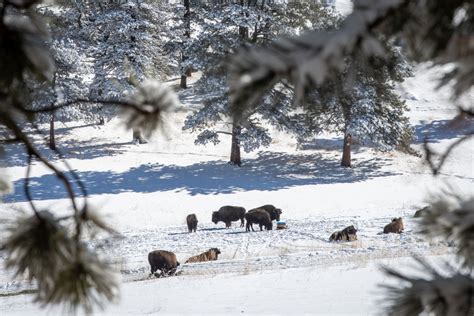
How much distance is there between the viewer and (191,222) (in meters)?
14.3

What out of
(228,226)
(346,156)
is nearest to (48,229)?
(228,226)

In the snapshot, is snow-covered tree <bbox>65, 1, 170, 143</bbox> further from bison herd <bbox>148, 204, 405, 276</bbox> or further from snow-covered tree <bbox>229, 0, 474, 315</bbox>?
snow-covered tree <bbox>229, 0, 474, 315</bbox>

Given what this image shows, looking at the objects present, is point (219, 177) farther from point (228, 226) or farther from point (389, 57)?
point (389, 57)

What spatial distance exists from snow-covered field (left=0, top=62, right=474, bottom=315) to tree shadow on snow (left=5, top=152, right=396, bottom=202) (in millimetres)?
50

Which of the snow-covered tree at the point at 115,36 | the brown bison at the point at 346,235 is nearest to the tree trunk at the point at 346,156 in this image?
the snow-covered tree at the point at 115,36

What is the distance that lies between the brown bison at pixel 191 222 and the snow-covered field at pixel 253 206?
1.14 ft

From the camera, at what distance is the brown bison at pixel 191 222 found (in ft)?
46.8

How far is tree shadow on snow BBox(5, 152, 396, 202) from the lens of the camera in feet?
65.8

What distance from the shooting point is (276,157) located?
25.3m

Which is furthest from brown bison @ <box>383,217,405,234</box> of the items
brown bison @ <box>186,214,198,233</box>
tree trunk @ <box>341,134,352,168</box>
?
tree trunk @ <box>341,134,352,168</box>

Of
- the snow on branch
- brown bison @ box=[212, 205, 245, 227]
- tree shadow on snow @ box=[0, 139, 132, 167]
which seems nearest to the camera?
the snow on branch

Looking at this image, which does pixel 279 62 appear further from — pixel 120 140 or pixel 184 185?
pixel 120 140

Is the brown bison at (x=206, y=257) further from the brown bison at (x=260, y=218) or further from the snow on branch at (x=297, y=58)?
the snow on branch at (x=297, y=58)

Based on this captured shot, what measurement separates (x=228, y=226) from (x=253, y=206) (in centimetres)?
291
